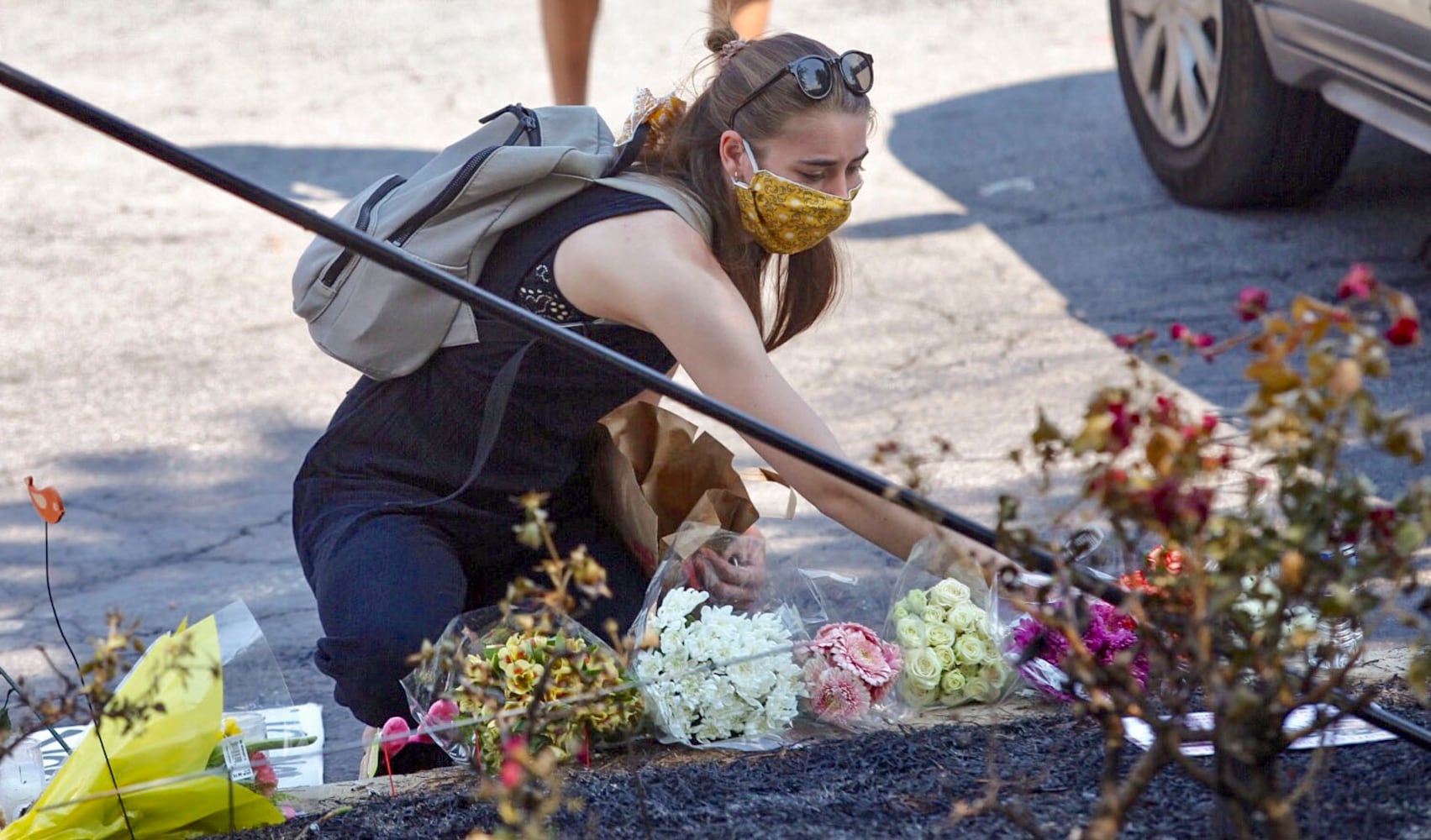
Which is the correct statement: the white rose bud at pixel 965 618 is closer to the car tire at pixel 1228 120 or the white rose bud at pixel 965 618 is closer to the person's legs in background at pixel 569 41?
the car tire at pixel 1228 120

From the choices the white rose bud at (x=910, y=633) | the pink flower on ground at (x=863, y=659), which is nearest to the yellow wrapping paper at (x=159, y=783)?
the pink flower on ground at (x=863, y=659)

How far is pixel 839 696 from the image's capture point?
2.07m

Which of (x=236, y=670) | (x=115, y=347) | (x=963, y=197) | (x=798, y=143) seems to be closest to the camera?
(x=236, y=670)

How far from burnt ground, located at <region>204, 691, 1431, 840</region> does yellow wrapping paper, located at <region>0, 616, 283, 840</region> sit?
0.06 m

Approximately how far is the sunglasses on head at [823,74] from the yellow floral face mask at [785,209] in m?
0.11

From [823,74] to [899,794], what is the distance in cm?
115

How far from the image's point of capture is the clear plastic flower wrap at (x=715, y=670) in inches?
78.6

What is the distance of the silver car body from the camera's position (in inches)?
142

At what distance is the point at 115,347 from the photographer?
483cm

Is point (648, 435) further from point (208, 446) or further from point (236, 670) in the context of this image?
point (208, 446)

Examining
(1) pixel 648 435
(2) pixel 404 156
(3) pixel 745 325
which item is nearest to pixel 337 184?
(2) pixel 404 156

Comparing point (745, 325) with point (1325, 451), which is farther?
point (745, 325)

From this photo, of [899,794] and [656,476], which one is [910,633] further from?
[656,476]

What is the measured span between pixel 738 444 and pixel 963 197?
6.78 ft
